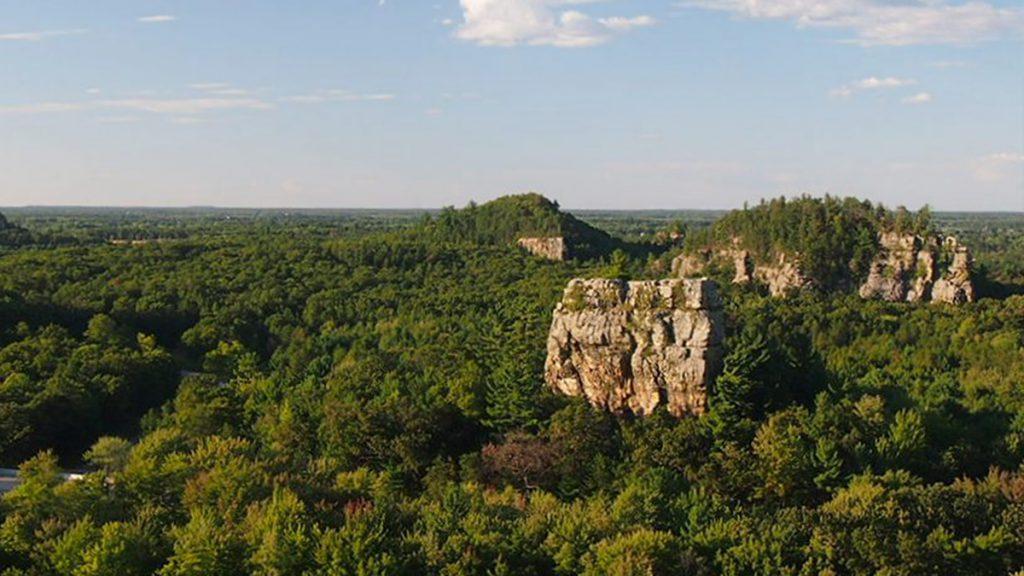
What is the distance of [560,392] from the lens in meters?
44.4

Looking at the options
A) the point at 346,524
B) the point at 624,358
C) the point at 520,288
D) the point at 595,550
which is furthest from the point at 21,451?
the point at 520,288

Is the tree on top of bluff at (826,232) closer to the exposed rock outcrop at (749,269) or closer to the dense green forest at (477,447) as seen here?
the exposed rock outcrop at (749,269)

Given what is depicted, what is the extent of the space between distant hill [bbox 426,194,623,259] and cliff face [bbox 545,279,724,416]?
79654 millimetres

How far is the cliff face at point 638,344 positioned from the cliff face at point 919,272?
192 ft

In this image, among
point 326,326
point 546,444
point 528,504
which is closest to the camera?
point 528,504

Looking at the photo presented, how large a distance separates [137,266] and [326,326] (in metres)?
30.9

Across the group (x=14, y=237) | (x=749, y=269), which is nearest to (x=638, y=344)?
(x=749, y=269)

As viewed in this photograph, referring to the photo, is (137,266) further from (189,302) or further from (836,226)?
(836,226)

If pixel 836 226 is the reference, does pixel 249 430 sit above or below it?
below

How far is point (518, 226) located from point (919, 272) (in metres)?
61.4

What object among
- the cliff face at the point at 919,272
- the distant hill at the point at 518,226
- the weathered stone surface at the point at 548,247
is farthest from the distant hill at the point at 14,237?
the cliff face at the point at 919,272

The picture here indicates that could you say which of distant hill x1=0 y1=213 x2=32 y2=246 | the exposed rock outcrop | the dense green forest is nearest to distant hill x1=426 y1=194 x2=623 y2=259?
the exposed rock outcrop

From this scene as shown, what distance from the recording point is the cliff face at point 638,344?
134ft

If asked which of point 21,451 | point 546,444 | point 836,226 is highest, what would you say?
point 836,226
